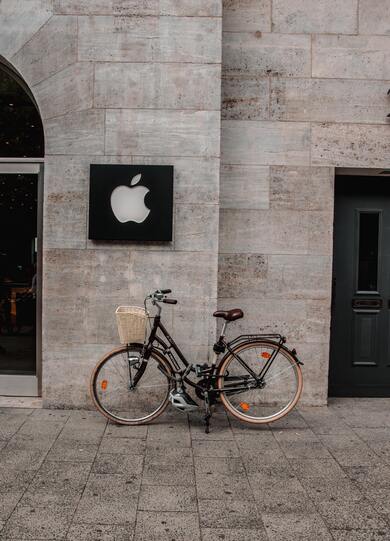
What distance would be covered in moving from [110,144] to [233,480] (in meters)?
3.69

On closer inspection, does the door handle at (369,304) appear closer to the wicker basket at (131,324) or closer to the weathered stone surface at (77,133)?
the wicker basket at (131,324)

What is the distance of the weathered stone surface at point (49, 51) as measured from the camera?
586cm

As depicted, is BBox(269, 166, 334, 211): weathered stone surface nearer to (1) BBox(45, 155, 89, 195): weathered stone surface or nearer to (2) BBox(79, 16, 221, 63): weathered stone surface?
(2) BBox(79, 16, 221, 63): weathered stone surface

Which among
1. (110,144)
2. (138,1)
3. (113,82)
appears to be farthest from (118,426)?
(138,1)

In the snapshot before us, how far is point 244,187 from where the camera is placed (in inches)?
247

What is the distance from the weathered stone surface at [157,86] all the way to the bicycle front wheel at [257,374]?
2669 mm

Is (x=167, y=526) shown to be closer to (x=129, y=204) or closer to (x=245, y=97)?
(x=129, y=204)

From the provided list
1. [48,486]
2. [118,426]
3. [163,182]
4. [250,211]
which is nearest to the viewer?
[48,486]

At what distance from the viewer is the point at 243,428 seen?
5.45m

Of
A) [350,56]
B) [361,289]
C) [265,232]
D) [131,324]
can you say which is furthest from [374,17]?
[131,324]

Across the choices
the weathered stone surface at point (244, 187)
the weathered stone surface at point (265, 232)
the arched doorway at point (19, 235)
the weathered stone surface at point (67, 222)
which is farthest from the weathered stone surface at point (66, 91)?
the weathered stone surface at point (265, 232)

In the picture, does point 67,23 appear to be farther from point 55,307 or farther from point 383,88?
point 383,88

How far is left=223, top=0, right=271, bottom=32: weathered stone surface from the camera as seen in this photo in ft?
20.6

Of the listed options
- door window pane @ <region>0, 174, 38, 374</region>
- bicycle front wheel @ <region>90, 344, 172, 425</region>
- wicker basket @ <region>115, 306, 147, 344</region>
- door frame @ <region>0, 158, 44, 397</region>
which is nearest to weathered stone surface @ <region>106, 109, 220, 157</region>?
door frame @ <region>0, 158, 44, 397</region>
